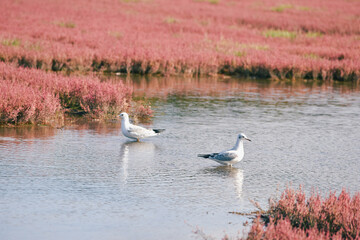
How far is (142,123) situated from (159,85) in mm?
6598

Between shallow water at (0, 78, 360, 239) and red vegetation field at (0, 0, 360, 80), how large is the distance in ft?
22.8

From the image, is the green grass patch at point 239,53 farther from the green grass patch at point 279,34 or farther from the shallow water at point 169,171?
the shallow water at point 169,171

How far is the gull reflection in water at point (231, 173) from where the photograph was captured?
803cm

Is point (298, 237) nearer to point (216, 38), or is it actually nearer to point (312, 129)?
point (312, 129)

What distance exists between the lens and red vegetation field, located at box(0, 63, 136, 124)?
11.3 meters

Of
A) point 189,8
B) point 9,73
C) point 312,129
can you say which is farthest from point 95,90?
point 189,8

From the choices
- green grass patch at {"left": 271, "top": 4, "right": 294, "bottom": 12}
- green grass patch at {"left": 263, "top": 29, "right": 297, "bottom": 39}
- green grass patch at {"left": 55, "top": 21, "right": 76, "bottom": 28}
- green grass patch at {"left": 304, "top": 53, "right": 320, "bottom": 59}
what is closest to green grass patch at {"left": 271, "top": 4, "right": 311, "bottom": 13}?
green grass patch at {"left": 271, "top": 4, "right": 294, "bottom": 12}

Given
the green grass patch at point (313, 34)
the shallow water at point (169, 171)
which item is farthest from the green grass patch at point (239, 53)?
the shallow water at point (169, 171)

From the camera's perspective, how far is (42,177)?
307 inches

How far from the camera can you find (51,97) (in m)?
12.2

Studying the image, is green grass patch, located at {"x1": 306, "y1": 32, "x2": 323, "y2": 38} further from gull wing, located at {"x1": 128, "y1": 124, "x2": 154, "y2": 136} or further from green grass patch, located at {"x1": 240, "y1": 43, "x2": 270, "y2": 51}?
gull wing, located at {"x1": 128, "y1": 124, "x2": 154, "y2": 136}

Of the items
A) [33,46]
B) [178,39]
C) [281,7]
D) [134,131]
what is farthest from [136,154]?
[281,7]

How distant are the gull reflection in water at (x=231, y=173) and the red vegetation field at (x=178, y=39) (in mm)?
11879

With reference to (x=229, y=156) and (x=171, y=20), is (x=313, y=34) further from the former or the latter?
(x=229, y=156)
